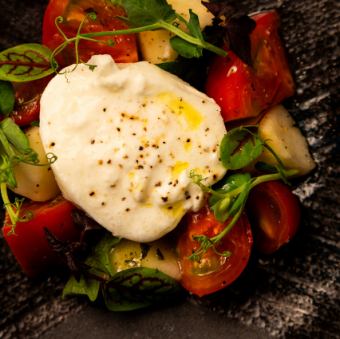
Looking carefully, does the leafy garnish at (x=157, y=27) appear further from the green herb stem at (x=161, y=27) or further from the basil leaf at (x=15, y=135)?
the basil leaf at (x=15, y=135)

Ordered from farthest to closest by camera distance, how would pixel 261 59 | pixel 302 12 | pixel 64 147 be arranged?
pixel 302 12, pixel 261 59, pixel 64 147

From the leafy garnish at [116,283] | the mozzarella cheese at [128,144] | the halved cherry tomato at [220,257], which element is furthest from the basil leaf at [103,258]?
the halved cherry tomato at [220,257]

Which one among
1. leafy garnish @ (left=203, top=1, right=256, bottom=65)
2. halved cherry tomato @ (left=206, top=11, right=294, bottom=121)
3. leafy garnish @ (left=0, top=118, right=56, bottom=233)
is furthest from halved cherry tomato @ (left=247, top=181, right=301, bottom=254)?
leafy garnish @ (left=0, top=118, right=56, bottom=233)

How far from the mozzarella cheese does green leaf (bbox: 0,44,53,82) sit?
67mm

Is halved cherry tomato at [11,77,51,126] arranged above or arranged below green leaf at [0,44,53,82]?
below

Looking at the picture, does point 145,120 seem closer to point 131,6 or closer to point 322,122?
point 131,6

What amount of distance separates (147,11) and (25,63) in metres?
0.39

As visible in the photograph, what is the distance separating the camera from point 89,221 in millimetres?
2135

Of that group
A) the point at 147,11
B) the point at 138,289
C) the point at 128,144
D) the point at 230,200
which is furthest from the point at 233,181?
the point at 147,11

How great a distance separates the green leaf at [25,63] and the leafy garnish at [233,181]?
54cm

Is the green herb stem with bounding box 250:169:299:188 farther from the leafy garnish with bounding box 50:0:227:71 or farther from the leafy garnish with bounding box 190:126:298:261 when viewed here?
the leafy garnish with bounding box 50:0:227:71

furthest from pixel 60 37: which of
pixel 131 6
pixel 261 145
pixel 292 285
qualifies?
pixel 292 285

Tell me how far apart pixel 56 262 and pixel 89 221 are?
25 centimetres

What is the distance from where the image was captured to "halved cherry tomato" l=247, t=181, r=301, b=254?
217 centimetres
